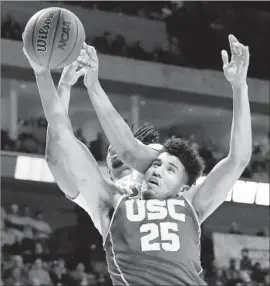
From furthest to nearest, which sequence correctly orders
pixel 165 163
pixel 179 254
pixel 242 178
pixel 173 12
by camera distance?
pixel 173 12 < pixel 242 178 < pixel 165 163 < pixel 179 254

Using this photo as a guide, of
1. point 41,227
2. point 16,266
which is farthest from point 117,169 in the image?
point 41,227

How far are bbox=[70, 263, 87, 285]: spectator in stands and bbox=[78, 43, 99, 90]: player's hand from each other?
8.17m

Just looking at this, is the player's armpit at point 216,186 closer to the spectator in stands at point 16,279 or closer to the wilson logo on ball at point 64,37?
the wilson logo on ball at point 64,37

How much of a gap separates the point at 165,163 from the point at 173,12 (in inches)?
476

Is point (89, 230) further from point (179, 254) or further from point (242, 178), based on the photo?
point (179, 254)

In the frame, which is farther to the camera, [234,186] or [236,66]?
[234,186]

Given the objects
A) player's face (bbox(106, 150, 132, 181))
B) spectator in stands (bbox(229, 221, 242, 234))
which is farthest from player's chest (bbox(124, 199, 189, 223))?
spectator in stands (bbox(229, 221, 242, 234))

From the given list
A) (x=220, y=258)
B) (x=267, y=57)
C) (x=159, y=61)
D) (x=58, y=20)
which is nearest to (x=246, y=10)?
(x=267, y=57)

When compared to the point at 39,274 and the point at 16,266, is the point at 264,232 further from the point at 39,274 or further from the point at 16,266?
the point at 16,266

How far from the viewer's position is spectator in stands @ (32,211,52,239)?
41.1 feet

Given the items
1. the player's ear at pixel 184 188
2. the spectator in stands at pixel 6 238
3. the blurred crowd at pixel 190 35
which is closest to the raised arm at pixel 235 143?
the player's ear at pixel 184 188

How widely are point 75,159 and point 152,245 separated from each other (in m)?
0.56

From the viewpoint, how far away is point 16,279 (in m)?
11.1

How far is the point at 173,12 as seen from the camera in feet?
50.9
